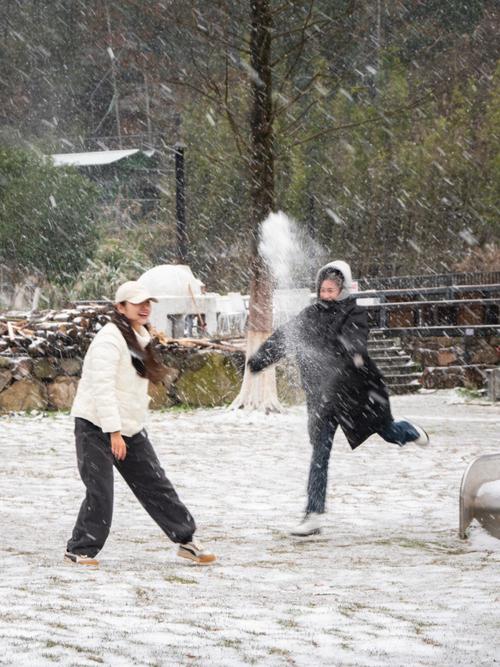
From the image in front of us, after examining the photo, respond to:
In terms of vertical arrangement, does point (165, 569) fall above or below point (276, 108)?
below

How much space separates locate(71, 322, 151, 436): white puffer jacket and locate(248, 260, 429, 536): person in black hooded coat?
1475 millimetres

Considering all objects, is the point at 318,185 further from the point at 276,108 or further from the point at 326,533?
the point at 326,533

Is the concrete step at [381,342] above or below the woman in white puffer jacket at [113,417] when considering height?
above

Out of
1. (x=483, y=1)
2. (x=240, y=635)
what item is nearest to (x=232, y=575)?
(x=240, y=635)

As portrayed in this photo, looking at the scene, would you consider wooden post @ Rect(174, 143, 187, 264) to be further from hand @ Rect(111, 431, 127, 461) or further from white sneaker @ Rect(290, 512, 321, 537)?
hand @ Rect(111, 431, 127, 461)

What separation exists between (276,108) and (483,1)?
3889 centimetres

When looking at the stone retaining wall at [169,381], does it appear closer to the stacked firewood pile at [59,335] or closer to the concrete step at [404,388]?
the stacked firewood pile at [59,335]

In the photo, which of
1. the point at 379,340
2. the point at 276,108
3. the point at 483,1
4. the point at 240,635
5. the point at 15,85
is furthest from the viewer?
the point at 15,85

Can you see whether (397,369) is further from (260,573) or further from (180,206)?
(260,573)

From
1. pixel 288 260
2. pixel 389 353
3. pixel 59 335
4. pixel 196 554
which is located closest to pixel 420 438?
pixel 196 554

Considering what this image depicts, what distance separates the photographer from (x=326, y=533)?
836 cm

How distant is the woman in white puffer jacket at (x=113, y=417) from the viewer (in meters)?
6.91

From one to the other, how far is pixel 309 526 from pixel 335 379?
3.09ft

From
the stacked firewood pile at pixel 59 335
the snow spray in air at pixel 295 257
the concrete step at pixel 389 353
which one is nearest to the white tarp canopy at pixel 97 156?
the snow spray in air at pixel 295 257
